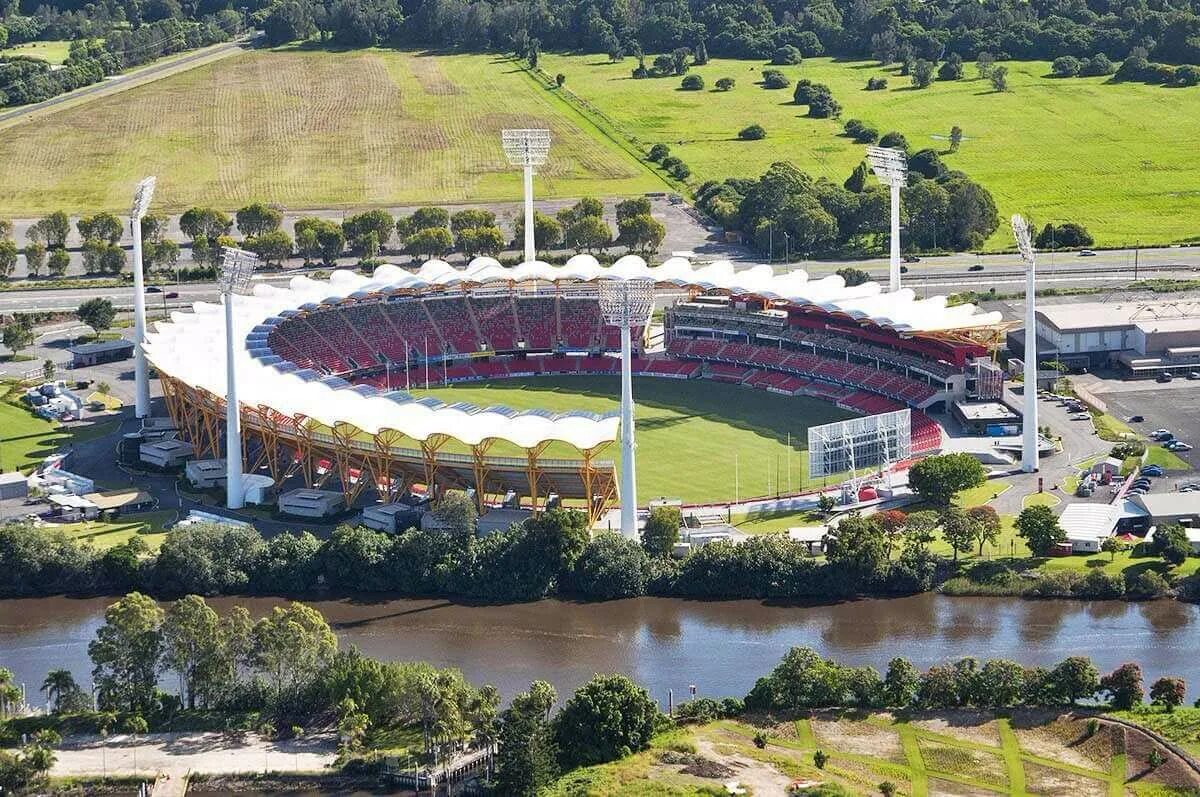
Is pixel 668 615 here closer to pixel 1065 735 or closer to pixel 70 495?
pixel 1065 735

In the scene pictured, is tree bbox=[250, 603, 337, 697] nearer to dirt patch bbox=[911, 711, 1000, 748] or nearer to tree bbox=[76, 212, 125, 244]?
dirt patch bbox=[911, 711, 1000, 748]

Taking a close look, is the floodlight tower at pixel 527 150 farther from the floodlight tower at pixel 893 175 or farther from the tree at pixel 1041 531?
the tree at pixel 1041 531

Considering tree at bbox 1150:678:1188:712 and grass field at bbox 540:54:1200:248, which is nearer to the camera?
tree at bbox 1150:678:1188:712

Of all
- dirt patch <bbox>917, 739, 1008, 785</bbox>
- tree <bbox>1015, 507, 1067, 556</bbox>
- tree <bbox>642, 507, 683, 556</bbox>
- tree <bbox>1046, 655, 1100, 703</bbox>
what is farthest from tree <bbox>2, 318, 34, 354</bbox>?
tree <bbox>1046, 655, 1100, 703</bbox>

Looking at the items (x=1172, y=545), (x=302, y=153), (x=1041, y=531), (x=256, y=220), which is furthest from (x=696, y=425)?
(x=302, y=153)

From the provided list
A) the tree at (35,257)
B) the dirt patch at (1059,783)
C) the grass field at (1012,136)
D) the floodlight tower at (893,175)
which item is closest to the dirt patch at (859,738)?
the dirt patch at (1059,783)

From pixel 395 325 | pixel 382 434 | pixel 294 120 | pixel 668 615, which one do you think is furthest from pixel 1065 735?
pixel 294 120

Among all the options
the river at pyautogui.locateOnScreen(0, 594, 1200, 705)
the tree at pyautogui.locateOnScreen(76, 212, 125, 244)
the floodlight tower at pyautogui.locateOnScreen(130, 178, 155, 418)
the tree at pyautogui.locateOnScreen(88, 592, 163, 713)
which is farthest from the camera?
the tree at pyautogui.locateOnScreen(76, 212, 125, 244)
